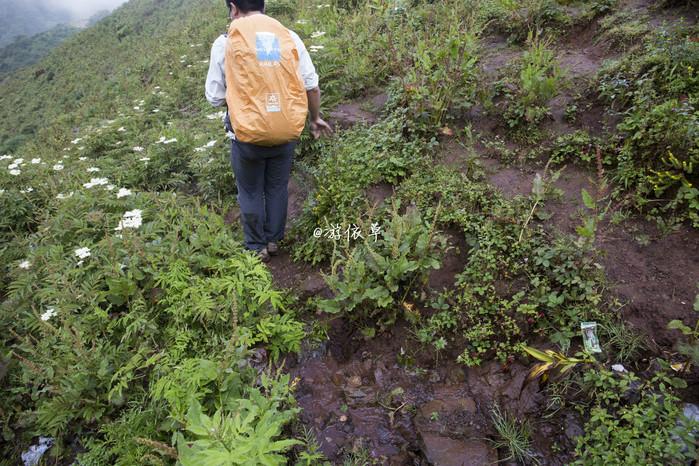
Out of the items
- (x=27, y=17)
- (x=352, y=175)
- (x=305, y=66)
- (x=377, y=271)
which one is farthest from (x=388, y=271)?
(x=27, y=17)

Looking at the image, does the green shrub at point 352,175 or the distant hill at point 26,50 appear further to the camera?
the distant hill at point 26,50

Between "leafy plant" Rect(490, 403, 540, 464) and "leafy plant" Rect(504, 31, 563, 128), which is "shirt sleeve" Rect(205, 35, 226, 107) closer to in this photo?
"leafy plant" Rect(504, 31, 563, 128)

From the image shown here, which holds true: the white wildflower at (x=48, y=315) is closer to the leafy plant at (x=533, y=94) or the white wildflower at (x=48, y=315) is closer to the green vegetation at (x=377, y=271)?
the green vegetation at (x=377, y=271)

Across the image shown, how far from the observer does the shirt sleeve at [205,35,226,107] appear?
11.5 ft

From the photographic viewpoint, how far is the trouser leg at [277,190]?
13.6 ft

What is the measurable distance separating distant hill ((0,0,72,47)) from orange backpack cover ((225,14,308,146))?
79081mm

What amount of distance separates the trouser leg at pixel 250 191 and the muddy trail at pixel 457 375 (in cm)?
94

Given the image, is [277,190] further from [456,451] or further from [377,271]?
[456,451]

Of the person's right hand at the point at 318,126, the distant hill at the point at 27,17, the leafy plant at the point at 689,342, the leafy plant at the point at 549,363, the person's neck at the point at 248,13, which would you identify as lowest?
the distant hill at the point at 27,17

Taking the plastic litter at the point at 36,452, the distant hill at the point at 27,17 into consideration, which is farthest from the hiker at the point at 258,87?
the distant hill at the point at 27,17

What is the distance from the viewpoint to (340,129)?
548cm

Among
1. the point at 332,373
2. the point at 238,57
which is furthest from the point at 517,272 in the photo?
the point at 238,57

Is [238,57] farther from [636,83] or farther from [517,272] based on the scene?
[636,83]

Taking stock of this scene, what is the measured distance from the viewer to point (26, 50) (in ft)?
111
